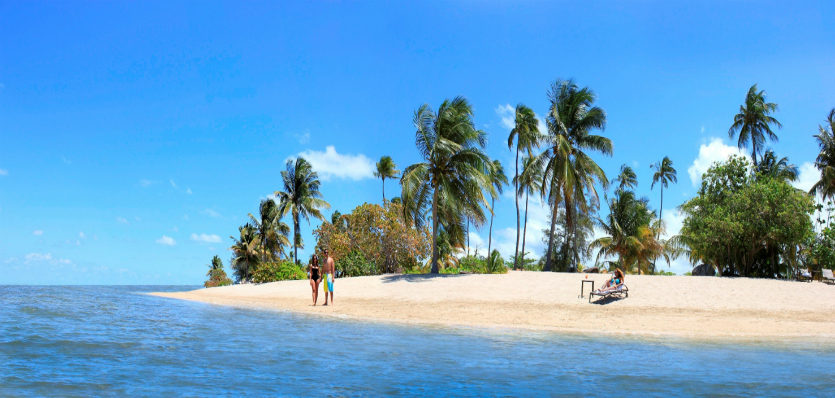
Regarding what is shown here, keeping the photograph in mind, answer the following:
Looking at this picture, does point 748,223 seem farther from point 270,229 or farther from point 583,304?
point 270,229

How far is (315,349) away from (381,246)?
65.8 feet

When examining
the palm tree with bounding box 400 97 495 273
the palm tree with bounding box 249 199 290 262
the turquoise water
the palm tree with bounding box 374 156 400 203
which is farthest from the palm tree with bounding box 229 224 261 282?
the turquoise water

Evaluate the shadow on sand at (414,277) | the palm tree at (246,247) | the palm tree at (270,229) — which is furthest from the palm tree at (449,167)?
the palm tree at (246,247)

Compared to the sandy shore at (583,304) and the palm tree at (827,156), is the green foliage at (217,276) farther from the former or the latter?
the palm tree at (827,156)

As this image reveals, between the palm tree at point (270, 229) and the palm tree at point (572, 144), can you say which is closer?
the palm tree at point (572, 144)

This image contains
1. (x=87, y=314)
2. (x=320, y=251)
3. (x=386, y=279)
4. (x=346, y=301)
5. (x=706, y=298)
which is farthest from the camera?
(x=320, y=251)

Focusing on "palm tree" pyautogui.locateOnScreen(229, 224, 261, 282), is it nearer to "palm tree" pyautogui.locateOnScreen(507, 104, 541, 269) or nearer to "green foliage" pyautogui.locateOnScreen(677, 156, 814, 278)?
"palm tree" pyautogui.locateOnScreen(507, 104, 541, 269)

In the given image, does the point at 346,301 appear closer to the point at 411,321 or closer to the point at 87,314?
the point at 411,321

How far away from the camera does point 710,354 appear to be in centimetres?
959

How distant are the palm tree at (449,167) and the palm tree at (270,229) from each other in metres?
21.1

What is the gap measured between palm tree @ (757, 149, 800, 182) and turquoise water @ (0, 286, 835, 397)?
94.3 feet

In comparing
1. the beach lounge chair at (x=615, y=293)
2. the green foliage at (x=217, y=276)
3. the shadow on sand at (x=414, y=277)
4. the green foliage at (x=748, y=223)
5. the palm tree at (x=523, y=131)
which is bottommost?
the green foliage at (x=217, y=276)

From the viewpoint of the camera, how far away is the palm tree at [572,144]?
27500mm

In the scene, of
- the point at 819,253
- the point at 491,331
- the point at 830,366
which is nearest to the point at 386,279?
the point at 491,331
